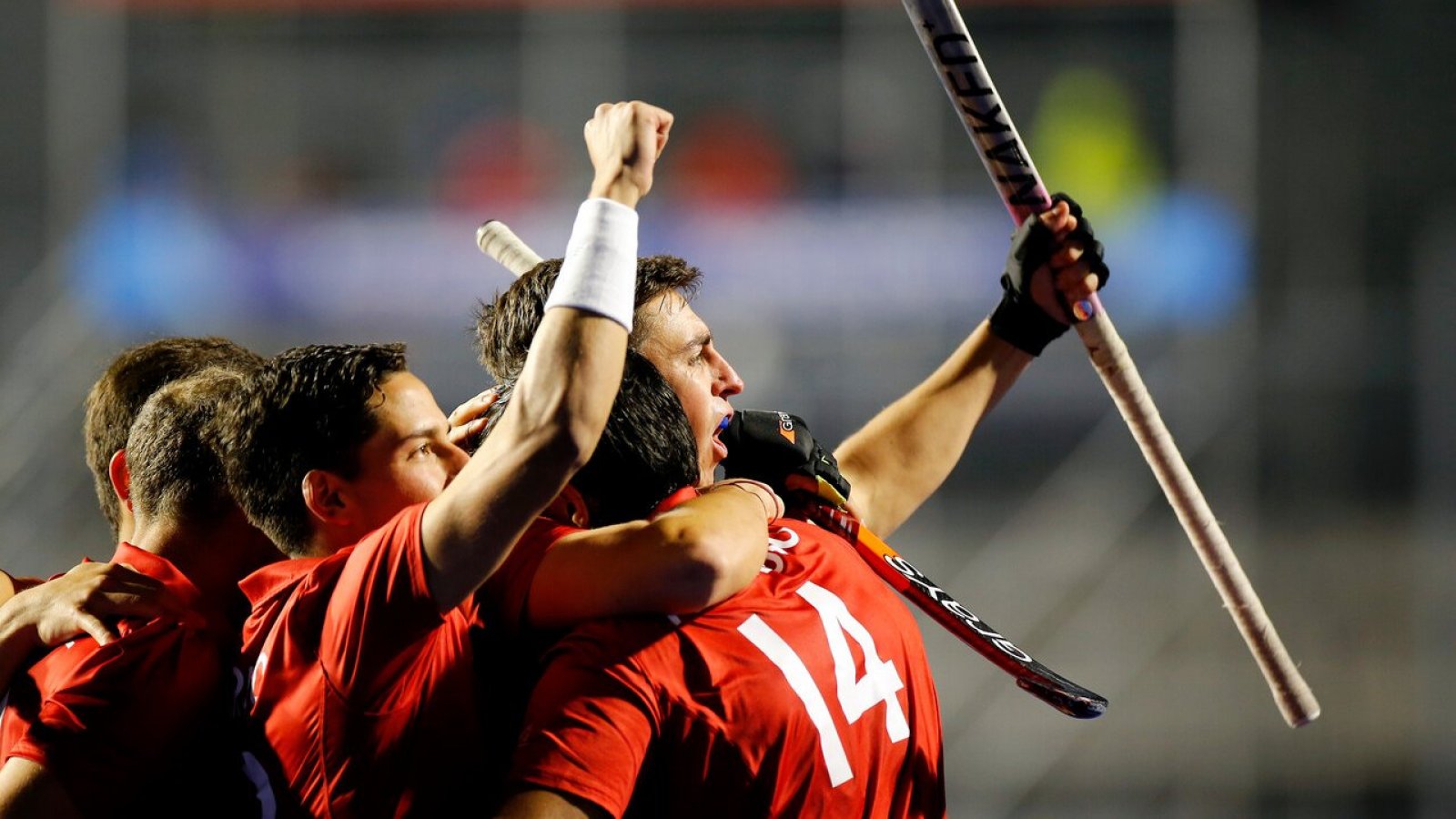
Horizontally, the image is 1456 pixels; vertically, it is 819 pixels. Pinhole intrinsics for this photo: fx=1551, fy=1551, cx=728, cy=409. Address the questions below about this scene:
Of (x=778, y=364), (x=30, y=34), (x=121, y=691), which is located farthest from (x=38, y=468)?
(x=121, y=691)

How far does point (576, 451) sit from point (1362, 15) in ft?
44.4

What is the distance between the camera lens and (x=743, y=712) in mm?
2846

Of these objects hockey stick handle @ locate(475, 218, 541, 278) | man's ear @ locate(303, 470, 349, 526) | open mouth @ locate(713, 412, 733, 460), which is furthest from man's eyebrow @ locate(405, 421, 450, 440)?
hockey stick handle @ locate(475, 218, 541, 278)

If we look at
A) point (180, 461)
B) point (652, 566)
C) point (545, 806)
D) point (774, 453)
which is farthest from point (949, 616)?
point (180, 461)

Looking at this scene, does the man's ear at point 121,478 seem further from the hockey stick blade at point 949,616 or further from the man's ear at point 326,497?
the hockey stick blade at point 949,616

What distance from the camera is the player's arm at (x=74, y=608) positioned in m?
2.91

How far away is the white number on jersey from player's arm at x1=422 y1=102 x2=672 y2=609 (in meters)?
0.72

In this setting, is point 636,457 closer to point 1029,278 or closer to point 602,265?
point 602,265

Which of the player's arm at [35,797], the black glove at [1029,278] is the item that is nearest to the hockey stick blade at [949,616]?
the black glove at [1029,278]

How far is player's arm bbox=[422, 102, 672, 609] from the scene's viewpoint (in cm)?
230

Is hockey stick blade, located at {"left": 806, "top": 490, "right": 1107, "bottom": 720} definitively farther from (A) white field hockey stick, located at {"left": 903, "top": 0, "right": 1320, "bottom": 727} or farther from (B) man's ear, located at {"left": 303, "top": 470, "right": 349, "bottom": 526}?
(B) man's ear, located at {"left": 303, "top": 470, "right": 349, "bottom": 526}

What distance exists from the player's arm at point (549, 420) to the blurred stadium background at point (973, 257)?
732 cm

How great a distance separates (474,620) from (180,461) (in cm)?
76

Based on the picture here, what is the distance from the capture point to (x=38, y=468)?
388 inches
